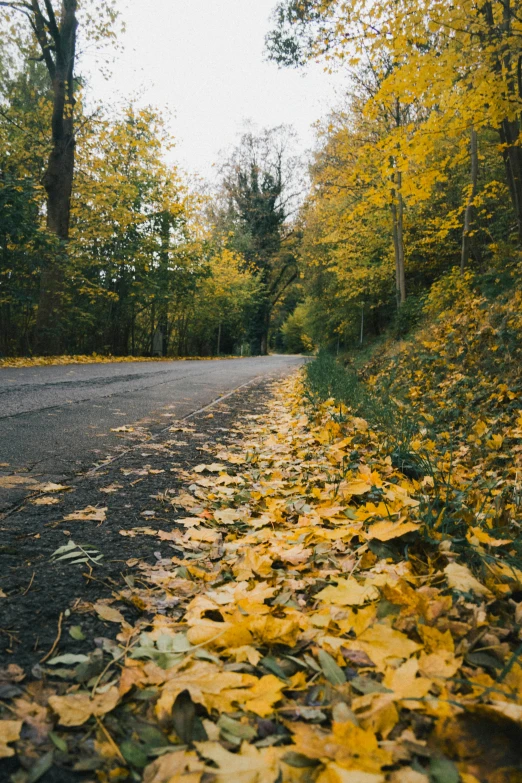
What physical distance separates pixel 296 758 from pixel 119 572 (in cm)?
101

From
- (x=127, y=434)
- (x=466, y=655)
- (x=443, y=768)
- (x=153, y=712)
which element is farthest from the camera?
(x=127, y=434)

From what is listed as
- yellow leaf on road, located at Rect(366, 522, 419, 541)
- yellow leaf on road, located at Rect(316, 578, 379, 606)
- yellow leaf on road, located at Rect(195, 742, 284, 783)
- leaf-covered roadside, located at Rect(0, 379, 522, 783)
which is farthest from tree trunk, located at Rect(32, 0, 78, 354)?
yellow leaf on road, located at Rect(195, 742, 284, 783)

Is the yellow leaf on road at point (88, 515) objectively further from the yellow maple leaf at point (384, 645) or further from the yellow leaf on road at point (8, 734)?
the yellow maple leaf at point (384, 645)

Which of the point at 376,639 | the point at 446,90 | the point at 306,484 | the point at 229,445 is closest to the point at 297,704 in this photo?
Answer: the point at 376,639

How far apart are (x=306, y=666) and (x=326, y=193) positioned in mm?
15531

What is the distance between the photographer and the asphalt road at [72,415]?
9.73 ft

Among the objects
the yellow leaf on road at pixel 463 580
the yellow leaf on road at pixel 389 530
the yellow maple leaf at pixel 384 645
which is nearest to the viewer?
the yellow maple leaf at pixel 384 645

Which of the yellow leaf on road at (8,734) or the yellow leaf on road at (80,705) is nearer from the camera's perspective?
the yellow leaf on road at (8,734)

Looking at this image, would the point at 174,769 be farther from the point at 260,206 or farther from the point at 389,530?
the point at 260,206

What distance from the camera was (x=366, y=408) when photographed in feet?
14.8

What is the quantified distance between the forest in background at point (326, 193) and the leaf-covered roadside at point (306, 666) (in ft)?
19.3

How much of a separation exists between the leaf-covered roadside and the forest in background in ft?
19.3

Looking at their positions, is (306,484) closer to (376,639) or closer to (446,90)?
(376,639)

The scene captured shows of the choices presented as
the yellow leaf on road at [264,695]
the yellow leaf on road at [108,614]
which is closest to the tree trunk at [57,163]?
the yellow leaf on road at [108,614]
